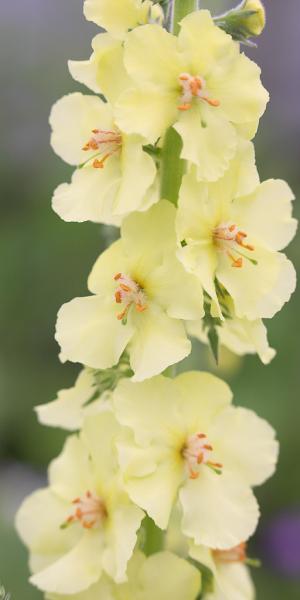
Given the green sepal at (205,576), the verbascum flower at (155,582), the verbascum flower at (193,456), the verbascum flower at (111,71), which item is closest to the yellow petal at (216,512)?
the verbascum flower at (193,456)

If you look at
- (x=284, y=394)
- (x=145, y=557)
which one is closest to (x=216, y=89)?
(x=145, y=557)

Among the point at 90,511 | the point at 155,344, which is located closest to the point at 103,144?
the point at 155,344

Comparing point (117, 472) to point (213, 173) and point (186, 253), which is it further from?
point (213, 173)

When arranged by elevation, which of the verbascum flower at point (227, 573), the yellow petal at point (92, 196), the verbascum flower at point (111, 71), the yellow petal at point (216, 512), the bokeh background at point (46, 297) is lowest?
the bokeh background at point (46, 297)

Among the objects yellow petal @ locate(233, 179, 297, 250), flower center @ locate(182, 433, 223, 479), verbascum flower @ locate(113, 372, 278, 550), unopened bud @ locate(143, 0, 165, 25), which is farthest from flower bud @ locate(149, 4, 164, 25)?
flower center @ locate(182, 433, 223, 479)

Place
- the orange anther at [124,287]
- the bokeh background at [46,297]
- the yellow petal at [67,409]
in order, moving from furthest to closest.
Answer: the bokeh background at [46,297]
the yellow petal at [67,409]
the orange anther at [124,287]

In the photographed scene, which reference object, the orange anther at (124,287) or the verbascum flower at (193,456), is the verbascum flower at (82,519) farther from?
the orange anther at (124,287)

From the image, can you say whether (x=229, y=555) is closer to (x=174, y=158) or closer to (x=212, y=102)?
(x=174, y=158)
